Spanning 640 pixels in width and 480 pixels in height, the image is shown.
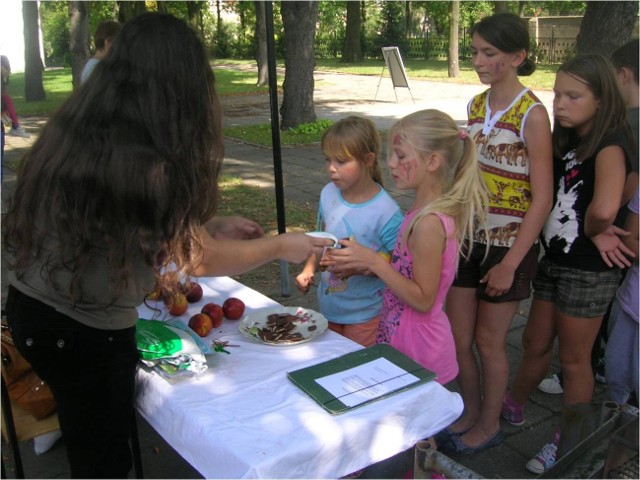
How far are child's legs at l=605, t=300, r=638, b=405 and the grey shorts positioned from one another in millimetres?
141

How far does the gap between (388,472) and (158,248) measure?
146 cm

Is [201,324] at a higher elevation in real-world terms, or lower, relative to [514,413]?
higher

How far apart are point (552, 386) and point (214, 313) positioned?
1.85 meters

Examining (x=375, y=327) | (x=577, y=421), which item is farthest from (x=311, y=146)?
(x=577, y=421)

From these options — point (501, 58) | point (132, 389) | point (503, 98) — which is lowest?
point (132, 389)

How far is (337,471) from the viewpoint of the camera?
162cm

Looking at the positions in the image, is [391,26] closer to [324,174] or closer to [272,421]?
[324,174]

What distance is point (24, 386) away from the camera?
2.20 meters

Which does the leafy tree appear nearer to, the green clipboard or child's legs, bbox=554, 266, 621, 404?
child's legs, bbox=554, 266, 621, 404

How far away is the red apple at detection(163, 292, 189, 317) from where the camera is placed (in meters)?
2.33

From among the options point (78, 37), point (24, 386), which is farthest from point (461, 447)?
point (78, 37)

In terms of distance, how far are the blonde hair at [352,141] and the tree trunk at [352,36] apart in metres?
29.1

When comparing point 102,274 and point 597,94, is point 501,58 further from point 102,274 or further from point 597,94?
point 102,274

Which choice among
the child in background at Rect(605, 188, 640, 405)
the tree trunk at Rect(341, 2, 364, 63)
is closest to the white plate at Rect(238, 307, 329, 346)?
the child in background at Rect(605, 188, 640, 405)
